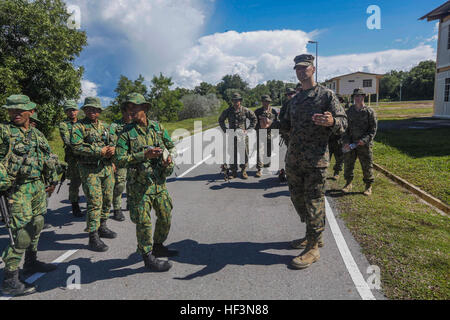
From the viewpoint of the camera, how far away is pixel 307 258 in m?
3.84

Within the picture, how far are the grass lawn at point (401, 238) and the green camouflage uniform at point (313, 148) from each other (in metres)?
0.89

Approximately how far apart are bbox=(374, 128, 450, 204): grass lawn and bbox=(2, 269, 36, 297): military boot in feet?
22.9

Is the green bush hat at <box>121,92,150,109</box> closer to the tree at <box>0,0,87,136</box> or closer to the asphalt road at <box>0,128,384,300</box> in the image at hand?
the asphalt road at <box>0,128,384,300</box>

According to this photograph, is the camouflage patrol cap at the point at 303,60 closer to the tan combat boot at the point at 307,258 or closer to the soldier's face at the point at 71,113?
the tan combat boot at the point at 307,258

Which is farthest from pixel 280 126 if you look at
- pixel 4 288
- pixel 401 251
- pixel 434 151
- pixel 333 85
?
pixel 333 85

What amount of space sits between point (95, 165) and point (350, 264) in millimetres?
3838

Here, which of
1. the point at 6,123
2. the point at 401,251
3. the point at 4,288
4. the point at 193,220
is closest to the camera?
the point at 4,288

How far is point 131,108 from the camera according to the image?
363 centimetres

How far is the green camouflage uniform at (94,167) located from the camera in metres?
4.53

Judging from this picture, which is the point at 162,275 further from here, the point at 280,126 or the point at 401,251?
the point at 401,251

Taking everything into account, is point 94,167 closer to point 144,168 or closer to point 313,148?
point 144,168

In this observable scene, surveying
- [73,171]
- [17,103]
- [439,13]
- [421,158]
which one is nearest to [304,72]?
[17,103]

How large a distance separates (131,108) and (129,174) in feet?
2.60

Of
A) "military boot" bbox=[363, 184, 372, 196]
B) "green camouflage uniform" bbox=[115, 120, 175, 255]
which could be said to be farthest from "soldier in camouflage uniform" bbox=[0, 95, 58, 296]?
"military boot" bbox=[363, 184, 372, 196]
